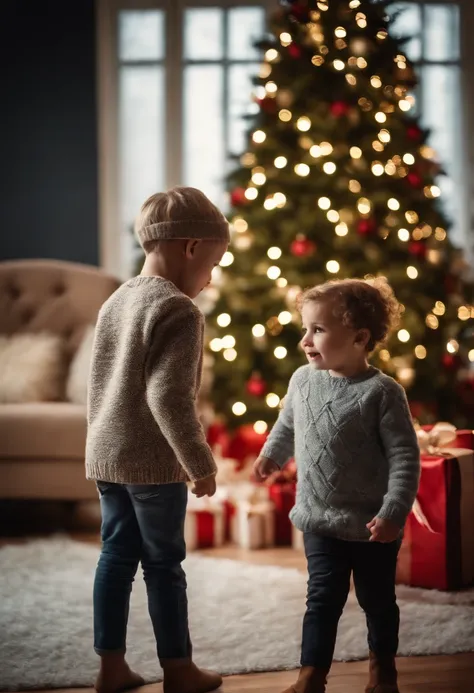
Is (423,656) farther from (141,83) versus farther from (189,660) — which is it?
(141,83)

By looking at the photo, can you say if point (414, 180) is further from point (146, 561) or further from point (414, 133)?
point (146, 561)

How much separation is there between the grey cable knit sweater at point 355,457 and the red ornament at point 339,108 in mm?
2102

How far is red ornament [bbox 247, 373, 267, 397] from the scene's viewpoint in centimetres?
372

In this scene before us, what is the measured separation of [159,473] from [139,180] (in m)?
4.10

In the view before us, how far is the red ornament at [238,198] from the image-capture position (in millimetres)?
3781

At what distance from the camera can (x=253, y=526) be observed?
3.27 m

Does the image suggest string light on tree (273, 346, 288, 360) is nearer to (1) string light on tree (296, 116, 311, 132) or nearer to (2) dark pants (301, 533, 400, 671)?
(1) string light on tree (296, 116, 311, 132)

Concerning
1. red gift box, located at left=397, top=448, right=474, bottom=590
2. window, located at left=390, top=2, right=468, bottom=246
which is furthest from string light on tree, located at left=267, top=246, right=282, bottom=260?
window, located at left=390, top=2, right=468, bottom=246

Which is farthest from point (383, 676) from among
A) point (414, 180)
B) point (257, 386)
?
point (414, 180)

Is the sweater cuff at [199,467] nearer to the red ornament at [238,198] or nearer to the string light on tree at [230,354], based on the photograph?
the string light on tree at [230,354]

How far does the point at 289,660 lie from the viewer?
2064 mm

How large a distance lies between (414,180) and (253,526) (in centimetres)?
164

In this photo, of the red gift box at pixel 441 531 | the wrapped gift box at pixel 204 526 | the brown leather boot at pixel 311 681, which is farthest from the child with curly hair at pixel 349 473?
the wrapped gift box at pixel 204 526

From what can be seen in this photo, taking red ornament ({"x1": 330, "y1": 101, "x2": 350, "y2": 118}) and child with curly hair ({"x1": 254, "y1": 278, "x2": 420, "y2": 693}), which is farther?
red ornament ({"x1": 330, "y1": 101, "x2": 350, "y2": 118})
